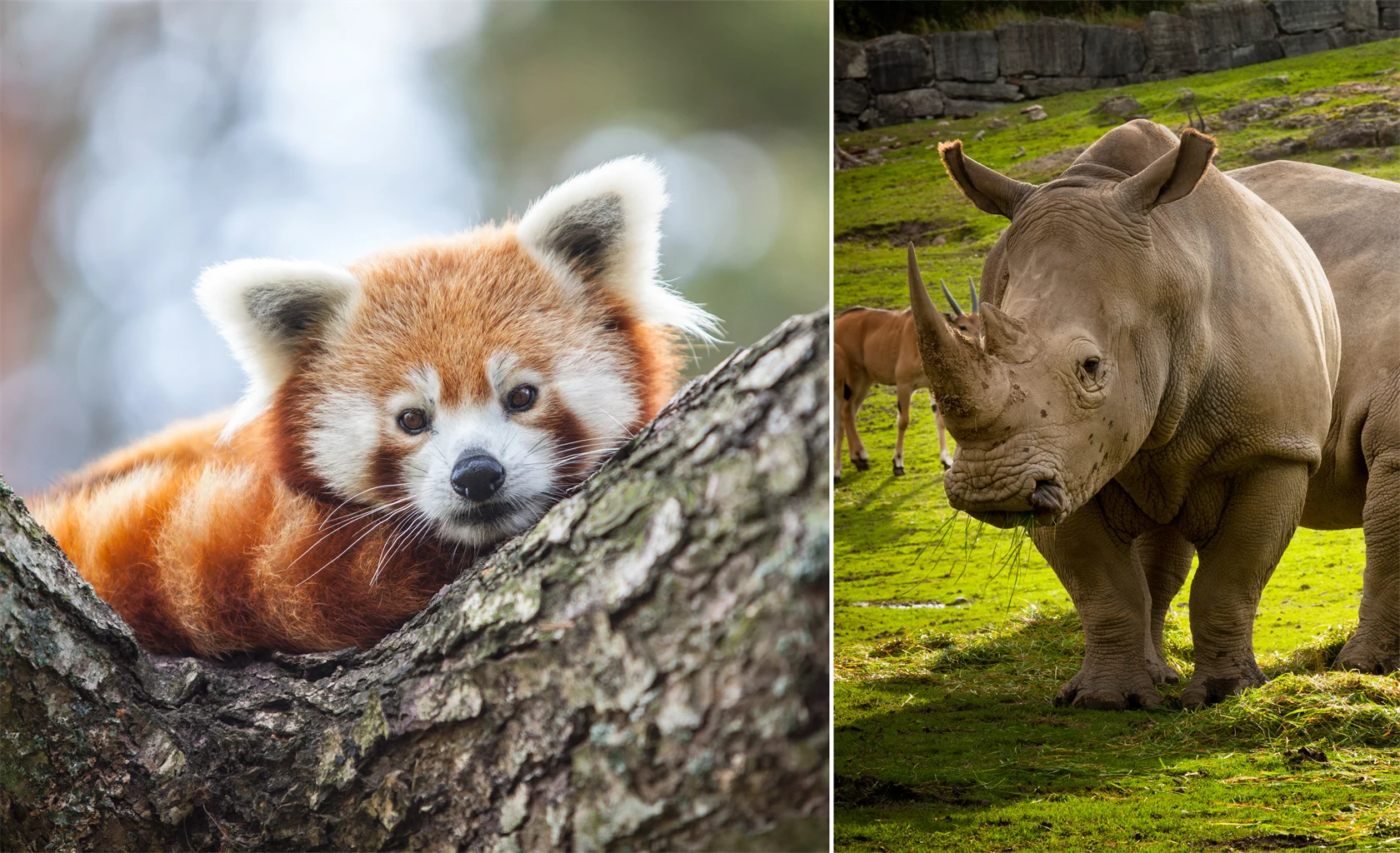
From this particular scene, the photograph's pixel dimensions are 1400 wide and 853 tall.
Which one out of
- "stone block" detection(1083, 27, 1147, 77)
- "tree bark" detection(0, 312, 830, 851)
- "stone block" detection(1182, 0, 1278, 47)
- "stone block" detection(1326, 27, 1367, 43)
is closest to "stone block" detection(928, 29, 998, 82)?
"stone block" detection(1083, 27, 1147, 77)

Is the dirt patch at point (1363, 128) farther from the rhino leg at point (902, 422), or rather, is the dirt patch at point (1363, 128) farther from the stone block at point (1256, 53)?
the rhino leg at point (902, 422)

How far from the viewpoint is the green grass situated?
92.7 inches

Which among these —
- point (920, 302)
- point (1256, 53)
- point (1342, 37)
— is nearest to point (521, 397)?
point (920, 302)

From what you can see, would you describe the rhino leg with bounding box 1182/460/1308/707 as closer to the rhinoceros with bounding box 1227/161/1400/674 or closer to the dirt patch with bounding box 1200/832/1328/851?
the rhinoceros with bounding box 1227/161/1400/674

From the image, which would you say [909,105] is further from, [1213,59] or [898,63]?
[1213,59]

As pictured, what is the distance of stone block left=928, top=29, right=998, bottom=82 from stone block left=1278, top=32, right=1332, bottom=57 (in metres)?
0.72

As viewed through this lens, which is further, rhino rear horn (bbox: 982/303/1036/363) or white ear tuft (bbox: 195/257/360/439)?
rhino rear horn (bbox: 982/303/1036/363)

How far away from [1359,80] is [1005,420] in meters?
1.42

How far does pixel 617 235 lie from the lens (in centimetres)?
189

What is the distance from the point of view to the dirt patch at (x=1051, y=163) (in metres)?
2.64

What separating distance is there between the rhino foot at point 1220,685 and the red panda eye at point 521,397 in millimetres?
1636

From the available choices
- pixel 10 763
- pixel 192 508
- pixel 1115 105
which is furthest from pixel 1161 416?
pixel 10 763

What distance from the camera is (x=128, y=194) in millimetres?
1899

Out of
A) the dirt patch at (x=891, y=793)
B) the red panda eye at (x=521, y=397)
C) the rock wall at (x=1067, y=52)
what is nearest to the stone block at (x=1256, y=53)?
the rock wall at (x=1067, y=52)
